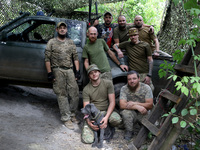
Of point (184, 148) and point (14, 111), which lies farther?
point (14, 111)

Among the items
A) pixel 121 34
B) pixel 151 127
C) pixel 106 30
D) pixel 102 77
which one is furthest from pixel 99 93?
pixel 106 30

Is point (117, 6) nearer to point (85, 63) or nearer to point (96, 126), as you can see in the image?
point (85, 63)

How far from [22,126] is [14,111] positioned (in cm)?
78

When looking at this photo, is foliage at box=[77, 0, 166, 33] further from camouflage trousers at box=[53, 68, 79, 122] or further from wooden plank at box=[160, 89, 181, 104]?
wooden plank at box=[160, 89, 181, 104]

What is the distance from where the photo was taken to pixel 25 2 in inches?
330

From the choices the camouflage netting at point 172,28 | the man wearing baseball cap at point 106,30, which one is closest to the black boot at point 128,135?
the man wearing baseball cap at point 106,30

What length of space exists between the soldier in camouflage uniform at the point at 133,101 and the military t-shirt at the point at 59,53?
1.22 meters

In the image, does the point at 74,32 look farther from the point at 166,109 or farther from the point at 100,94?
the point at 166,109

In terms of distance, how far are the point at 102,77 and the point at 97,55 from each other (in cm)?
45

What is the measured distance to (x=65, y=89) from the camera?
13.4 ft

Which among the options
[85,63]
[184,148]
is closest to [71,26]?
[85,63]

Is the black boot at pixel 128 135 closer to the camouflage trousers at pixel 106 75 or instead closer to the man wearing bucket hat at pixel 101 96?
the man wearing bucket hat at pixel 101 96

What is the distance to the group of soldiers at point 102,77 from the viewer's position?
3.64 meters

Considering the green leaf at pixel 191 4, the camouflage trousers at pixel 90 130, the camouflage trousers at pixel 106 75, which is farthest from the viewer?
the camouflage trousers at pixel 106 75
